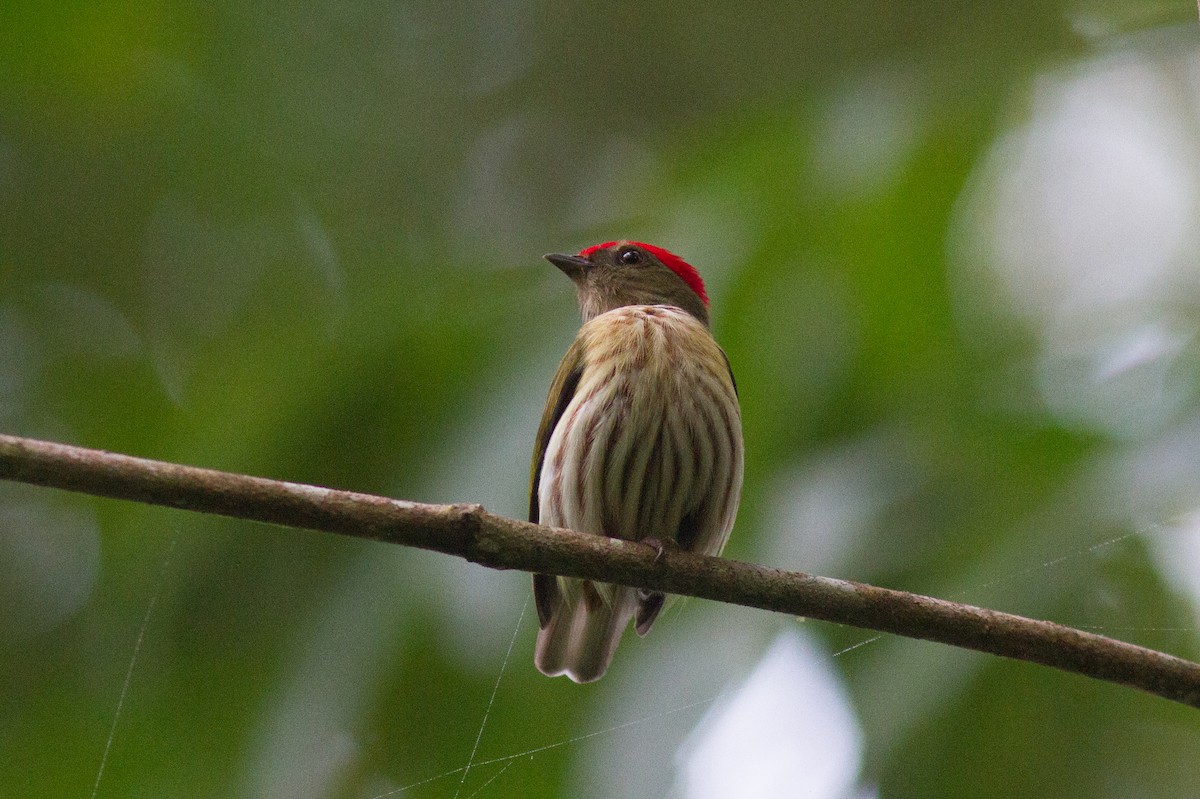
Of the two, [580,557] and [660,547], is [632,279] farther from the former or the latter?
[580,557]

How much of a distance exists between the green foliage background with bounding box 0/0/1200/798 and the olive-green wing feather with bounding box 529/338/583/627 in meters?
0.14

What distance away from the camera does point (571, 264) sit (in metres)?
4.74

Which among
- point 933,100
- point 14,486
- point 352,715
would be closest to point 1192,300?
point 933,100

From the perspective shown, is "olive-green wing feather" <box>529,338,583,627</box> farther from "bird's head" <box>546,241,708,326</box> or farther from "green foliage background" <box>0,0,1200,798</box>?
"bird's head" <box>546,241,708,326</box>

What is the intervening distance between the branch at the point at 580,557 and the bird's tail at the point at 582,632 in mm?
996

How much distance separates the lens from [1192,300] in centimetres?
392

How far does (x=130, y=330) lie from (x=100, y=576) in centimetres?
160

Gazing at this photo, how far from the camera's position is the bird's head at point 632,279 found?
468 centimetres

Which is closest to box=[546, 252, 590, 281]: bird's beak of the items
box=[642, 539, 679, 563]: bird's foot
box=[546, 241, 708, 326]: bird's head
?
box=[546, 241, 708, 326]: bird's head

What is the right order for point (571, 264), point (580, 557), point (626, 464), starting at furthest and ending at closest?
point (571, 264) < point (626, 464) < point (580, 557)

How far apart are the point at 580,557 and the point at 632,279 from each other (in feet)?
7.92

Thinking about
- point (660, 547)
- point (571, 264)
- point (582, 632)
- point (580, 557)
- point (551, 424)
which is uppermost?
point (580, 557)

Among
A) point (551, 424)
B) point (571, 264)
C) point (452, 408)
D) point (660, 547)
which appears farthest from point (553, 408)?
point (660, 547)

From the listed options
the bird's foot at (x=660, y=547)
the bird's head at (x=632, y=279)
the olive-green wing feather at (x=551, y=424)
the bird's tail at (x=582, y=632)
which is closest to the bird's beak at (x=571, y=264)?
the bird's head at (x=632, y=279)
